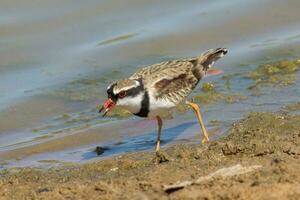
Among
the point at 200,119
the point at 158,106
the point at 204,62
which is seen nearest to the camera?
the point at 158,106

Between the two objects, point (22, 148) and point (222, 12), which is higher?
point (222, 12)

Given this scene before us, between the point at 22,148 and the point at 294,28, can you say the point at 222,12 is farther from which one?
the point at 22,148

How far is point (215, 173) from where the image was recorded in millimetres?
5375

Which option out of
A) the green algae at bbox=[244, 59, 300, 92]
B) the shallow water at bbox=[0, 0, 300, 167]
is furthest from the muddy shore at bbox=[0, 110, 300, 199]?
the green algae at bbox=[244, 59, 300, 92]

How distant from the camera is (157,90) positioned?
7961 millimetres

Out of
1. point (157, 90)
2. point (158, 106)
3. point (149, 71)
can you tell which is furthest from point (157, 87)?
point (149, 71)

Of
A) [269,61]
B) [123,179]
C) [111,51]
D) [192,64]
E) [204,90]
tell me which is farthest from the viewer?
[111,51]

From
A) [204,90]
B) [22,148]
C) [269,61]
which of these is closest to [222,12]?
[269,61]

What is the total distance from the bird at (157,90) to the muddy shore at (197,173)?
1.63ft

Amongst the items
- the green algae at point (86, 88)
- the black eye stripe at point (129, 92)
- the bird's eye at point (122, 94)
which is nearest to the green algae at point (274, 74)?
the green algae at point (86, 88)

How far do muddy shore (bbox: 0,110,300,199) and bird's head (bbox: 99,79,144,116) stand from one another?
21.4 inches

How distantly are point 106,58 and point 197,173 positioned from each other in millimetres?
5945

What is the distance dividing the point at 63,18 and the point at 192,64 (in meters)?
4.51

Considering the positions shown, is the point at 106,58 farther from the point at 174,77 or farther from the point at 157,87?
the point at 157,87
